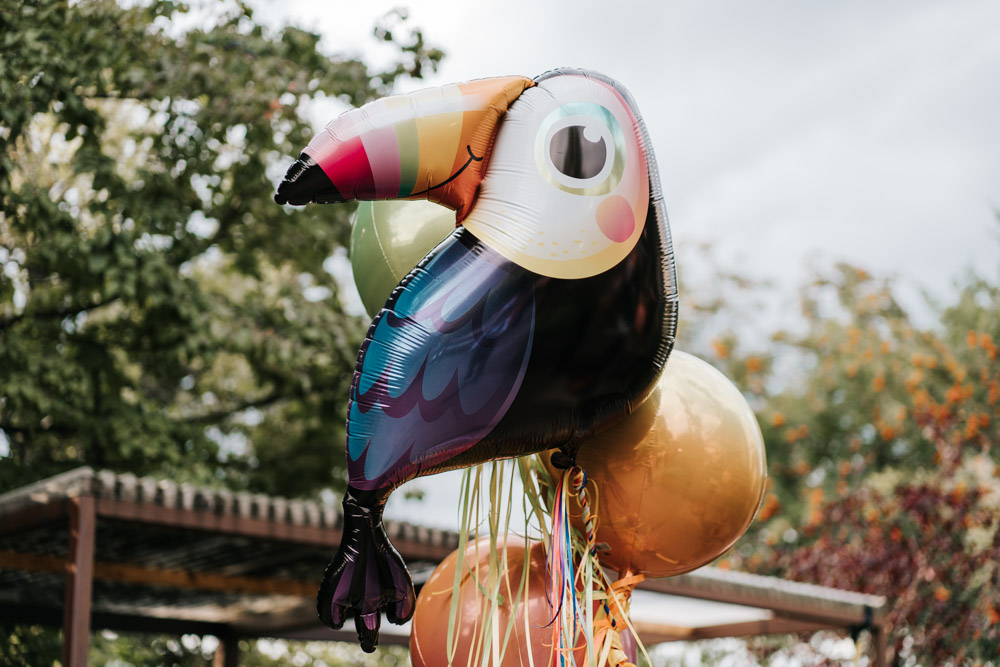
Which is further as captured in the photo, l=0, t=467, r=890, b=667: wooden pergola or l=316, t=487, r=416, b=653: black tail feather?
l=0, t=467, r=890, b=667: wooden pergola

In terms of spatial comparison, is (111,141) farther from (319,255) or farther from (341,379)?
(341,379)

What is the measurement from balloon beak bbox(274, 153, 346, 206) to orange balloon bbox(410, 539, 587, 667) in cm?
72

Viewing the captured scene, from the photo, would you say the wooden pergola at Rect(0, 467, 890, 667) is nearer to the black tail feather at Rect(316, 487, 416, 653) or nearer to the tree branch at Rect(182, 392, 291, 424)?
the tree branch at Rect(182, 392, 291, 424)

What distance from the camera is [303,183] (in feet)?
5.15

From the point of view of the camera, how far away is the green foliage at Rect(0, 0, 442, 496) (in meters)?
4.73

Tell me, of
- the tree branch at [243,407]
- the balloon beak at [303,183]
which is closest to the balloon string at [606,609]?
the balloon beak at [303,183]

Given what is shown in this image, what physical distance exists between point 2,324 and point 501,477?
5043mm

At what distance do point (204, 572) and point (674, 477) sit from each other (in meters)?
3.87

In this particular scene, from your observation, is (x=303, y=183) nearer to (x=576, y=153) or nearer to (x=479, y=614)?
(x=576, y=153)

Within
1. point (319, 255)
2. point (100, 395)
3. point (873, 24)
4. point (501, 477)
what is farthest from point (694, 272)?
point (501, 477)

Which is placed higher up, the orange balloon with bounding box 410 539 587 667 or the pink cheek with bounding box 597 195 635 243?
the pink cheek with bounding box 597 195 635 243

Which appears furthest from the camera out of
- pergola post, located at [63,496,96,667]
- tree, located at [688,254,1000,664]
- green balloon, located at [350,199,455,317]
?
tree, located at [688,254,1000,664]

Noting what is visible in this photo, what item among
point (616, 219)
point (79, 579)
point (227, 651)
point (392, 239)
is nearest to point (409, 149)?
point (616, 219)

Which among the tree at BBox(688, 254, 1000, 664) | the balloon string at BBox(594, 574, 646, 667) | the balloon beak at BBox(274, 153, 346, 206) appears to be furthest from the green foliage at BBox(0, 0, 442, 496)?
the tree at BBox(688, 254, 1000, 664)
